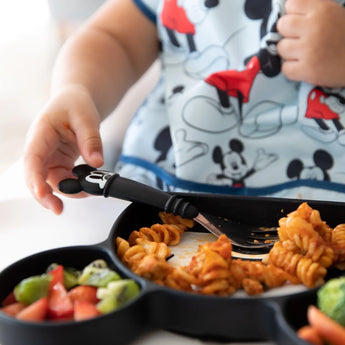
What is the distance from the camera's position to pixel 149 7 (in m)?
0.94

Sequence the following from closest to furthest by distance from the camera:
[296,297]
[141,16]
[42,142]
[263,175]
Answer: [296,297], [42,142], [263,175], [141,16]

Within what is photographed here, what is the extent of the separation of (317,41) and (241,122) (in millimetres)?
155

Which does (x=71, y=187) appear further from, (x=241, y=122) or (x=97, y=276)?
(x=241, y=122)

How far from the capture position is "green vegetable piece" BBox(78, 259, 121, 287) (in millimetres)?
463

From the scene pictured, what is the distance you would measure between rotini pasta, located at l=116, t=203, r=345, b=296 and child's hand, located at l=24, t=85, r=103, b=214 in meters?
0.16

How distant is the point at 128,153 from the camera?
2.89 feet

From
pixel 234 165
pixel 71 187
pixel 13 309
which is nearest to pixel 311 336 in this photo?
pixel 13 309

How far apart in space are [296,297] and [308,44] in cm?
43

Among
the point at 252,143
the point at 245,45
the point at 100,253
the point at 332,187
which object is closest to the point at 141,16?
the point at 245,45

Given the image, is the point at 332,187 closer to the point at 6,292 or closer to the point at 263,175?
the point at 263,175

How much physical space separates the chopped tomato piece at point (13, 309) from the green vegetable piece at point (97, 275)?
0.05 metres

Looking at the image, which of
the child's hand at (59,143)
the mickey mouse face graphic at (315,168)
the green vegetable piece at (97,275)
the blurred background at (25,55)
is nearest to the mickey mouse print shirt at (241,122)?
the mickey mouse face graphic at (315,168)

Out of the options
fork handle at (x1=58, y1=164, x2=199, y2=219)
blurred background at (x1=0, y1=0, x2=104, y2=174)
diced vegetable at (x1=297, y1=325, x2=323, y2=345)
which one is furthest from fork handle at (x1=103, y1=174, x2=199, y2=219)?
blurred background at (x1=0, y1=0, x2=104, y2=174)

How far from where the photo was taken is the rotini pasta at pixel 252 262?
472 mm
